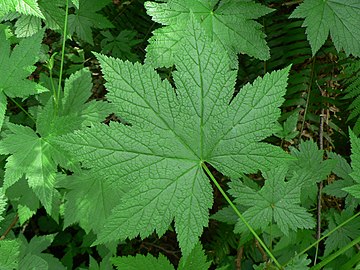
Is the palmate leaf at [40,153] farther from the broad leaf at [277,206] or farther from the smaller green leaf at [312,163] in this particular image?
the smaller green leaf at [312,163]

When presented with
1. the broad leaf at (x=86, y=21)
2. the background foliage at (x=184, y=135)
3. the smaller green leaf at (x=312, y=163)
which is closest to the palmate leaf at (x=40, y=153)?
the background foliage at (x=184, y=135)

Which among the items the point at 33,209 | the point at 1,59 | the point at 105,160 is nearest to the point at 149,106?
the point at 105,160

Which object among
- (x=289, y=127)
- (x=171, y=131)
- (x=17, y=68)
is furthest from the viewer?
(x=289, y=127)

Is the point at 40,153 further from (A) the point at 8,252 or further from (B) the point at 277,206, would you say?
(B) the point at 277,206

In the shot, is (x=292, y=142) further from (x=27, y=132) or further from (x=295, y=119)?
(x=27, y=132)

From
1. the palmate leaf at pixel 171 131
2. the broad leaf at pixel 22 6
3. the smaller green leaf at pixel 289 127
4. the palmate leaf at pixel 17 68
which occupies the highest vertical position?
the broad leaf at pixel 22 6

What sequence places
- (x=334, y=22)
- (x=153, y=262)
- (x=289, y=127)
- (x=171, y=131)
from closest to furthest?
(x=171, y=131), (x=153, y=262), (x=334, y=22), (x=289, y=127)

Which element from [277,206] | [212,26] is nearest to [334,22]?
[212,26]
